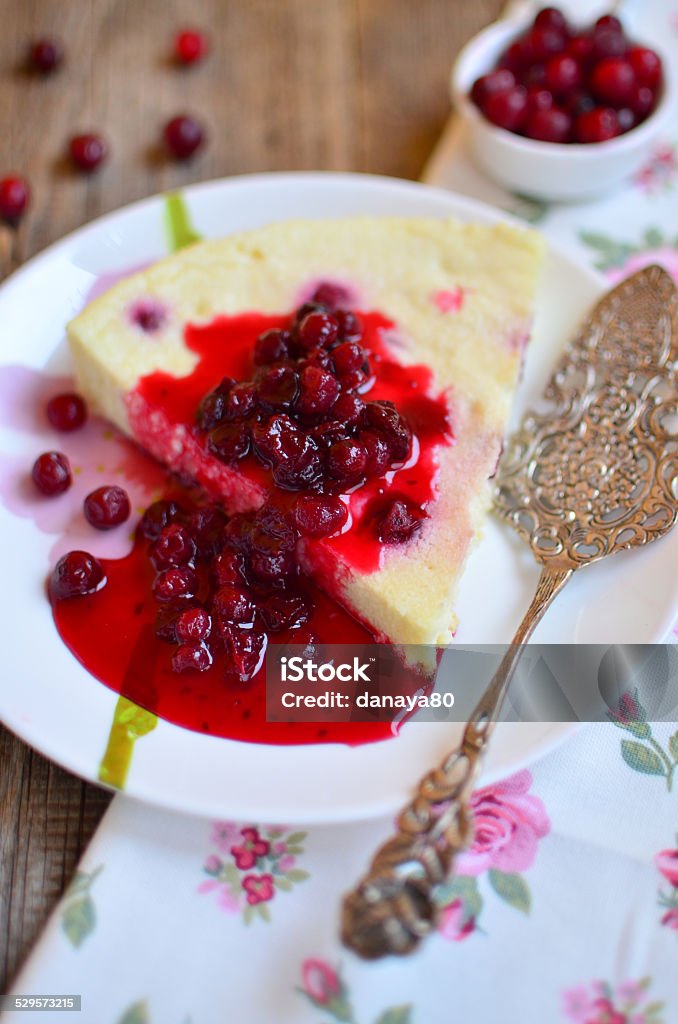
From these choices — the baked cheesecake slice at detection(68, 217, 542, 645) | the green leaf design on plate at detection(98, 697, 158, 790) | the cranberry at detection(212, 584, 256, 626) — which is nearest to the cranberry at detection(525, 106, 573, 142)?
the baked cheesecake slice at detection(68, 217, 542, 645)

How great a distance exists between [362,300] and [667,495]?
115 centimetres

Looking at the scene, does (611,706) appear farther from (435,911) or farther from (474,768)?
(435,911)

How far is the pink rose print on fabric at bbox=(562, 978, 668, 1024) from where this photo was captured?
6.60 ft

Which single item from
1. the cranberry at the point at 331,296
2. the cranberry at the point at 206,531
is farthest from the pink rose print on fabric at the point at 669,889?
the cranberry at the point at 331,296

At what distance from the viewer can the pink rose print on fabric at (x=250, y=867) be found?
7.14 feet

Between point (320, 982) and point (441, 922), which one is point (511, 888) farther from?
point (320, 982)

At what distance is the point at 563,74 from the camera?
3537 mm

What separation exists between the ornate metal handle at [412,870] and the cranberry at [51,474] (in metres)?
1.39

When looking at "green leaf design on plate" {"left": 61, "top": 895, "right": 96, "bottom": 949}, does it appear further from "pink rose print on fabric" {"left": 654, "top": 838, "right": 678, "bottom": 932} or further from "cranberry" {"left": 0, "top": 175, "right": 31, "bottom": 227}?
"cranberry" {"left": 0, "top": 175, "right": 31, "bottom": 227}

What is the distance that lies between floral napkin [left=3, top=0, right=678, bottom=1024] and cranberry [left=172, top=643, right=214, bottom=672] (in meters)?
0.36

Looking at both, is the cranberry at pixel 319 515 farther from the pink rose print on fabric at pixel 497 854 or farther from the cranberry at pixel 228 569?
the pink rose print on fabric at pixel 497 854

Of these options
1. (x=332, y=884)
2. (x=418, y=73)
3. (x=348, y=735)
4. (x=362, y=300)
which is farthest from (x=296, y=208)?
(x=332, y=884)

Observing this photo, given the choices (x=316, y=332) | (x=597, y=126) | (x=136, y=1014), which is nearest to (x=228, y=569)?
(x=316, y=332)

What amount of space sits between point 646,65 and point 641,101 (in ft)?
0.43
